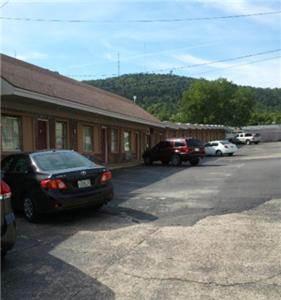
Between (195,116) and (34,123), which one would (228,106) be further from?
(34,123)

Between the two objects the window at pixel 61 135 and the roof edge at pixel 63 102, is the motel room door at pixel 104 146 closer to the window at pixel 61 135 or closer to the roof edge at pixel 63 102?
the roof edge at pixel 63 102

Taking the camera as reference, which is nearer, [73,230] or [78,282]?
Answer: [78,282]

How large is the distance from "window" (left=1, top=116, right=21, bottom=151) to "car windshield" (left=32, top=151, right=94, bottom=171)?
22.5ft

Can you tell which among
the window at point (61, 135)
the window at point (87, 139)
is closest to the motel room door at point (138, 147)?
the window at point (87, 139)

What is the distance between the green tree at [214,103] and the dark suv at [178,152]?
45.5 metres

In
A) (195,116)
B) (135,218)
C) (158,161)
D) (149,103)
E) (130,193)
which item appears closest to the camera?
(135,218)

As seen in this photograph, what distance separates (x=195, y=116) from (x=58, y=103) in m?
62.1

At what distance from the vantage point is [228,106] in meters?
81.3

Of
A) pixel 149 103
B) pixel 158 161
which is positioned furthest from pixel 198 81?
pixel 158 161

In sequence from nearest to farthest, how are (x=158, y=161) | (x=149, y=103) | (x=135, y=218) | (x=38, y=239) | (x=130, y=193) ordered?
(x=38, y=239) < (x=135, y=218) < (x=130, y=193) < (x=158, y=161) < (x=149, y=103)

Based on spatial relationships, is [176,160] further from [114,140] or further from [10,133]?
[10,133]

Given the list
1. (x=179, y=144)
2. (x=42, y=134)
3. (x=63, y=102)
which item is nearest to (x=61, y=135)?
(x=42, y=134)

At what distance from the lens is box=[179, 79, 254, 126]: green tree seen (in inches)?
3083

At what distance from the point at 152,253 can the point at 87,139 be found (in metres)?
18.4
